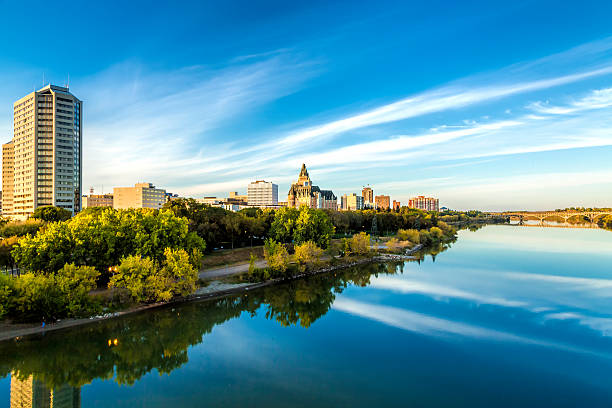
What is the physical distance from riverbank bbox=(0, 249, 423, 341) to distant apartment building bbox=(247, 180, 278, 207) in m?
124

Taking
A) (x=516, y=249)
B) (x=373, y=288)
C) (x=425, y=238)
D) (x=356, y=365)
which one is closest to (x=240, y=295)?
(x=373, y=288)

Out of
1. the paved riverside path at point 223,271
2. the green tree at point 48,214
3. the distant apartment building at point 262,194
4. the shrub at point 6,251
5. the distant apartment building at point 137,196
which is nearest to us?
the shrub at point 6,251

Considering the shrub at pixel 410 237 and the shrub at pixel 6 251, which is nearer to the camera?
the shrub at pixel 6 251

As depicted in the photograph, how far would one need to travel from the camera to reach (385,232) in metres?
81.0

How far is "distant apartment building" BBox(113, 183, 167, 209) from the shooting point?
401ft

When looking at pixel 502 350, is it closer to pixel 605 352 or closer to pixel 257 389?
pixel 605 352

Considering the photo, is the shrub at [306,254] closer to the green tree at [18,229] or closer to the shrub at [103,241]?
the shrub at [103,241]

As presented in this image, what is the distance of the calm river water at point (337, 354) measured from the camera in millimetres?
15219

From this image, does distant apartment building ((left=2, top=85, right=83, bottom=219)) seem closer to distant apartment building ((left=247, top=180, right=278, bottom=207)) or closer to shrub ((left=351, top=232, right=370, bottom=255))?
shrub ((left=351, top=232, right=370, bottom=255))

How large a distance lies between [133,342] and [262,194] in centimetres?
15643

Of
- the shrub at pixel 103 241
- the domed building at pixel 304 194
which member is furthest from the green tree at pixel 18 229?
the domed building at pixel 304 194

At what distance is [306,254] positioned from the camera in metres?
40.5

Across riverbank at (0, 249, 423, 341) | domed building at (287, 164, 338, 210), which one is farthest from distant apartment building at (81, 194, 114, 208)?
riverbank at (0, 249, 423, 341)

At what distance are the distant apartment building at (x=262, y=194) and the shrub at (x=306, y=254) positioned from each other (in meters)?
131
